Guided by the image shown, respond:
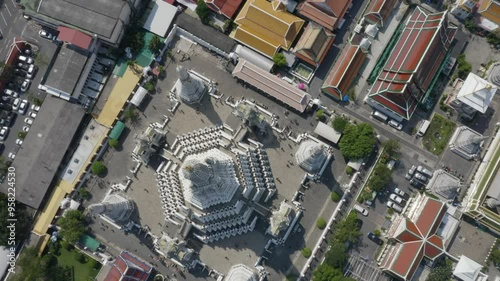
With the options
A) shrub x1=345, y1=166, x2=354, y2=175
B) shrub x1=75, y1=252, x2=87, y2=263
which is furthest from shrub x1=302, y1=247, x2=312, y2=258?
shrub x1=75, y1=252, x2=87, y2=263

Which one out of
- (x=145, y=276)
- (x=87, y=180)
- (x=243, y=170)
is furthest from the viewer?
(x=87, y=180)

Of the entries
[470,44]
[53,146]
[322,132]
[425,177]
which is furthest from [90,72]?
[470,44]

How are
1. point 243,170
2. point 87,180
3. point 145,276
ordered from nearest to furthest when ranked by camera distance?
point 243,170
point 145,276
point 87,180

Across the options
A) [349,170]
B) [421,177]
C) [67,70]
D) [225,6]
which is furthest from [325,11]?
[67,70]

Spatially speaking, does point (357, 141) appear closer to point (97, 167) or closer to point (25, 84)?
point (97, 167)

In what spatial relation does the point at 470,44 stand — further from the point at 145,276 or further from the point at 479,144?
the point at 145,276

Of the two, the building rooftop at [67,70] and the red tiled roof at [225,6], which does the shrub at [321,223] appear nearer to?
the red tiled roof at [225,6]

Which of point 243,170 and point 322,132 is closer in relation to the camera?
point 243,170
